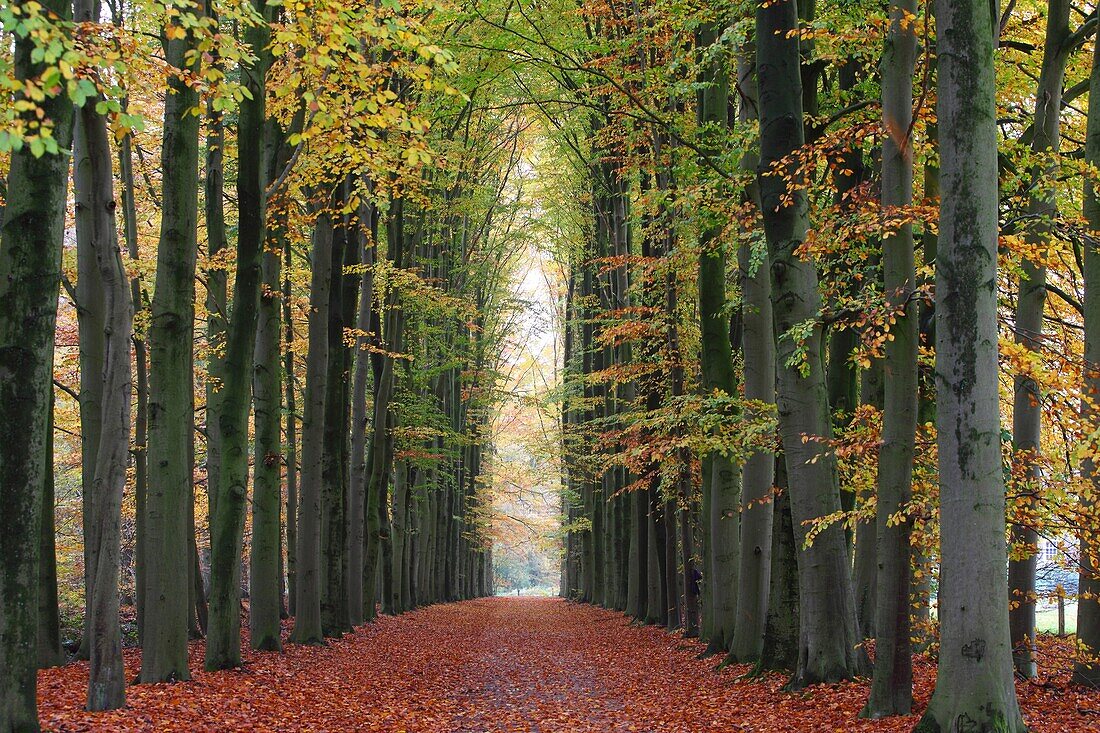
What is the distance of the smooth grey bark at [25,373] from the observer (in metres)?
6.15

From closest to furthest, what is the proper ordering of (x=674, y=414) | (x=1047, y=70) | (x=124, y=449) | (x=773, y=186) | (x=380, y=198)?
1. (x=124, y=449)
2. (x=773, y=186)
3. (x=1047, y=70)
4. (x=674, y=414)
5. (x=380, y=198)

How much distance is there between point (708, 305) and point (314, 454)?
306 inches

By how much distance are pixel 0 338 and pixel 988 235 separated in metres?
7.27

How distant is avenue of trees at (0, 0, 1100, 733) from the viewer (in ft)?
20.8

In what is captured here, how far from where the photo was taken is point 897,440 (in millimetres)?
7832

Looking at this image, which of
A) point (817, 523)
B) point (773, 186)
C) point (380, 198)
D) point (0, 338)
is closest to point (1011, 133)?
point (773, 186)

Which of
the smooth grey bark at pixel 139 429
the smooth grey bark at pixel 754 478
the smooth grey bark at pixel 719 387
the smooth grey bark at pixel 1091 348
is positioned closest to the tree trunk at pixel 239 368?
the smooth grey bark at pixel 139 429

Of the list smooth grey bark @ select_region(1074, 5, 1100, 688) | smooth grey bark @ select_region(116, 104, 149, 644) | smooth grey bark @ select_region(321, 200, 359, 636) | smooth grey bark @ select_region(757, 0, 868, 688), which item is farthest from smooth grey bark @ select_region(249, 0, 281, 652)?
smooth grey bark @ select_region(1074, 5, 1100, 688)

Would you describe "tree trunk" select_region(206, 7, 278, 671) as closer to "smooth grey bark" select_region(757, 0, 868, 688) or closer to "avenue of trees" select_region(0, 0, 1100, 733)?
"avenue of trees" select_region(0, 0, 1100, 733)

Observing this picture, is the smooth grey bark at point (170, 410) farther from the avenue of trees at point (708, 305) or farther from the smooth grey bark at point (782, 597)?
the smooth grey bark at point (782, 597)

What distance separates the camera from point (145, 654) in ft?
32.3

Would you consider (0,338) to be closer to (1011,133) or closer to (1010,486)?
(1010,486)

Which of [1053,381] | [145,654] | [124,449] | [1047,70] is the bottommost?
[145,654]

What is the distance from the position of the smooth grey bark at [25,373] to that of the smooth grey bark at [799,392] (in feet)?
22.6
